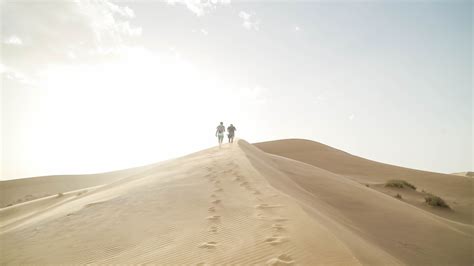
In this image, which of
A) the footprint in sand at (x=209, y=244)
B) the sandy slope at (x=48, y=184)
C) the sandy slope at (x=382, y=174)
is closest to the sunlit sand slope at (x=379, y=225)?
the footprint in sand at (x=209, y=244)

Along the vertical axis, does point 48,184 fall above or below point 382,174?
below

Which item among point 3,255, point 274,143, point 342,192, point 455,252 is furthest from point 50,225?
point 274,143

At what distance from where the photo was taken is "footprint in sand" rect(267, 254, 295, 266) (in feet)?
13.2

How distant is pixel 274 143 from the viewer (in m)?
36.5

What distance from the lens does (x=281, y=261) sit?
405 cm

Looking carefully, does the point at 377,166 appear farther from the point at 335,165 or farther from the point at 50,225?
the point at 50,225

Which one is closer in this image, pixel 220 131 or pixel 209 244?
pixel 209 244

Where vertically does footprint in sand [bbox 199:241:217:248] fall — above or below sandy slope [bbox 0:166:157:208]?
above

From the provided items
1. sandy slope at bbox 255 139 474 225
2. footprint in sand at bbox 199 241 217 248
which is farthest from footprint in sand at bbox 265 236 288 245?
sandy slope at bbox 255 139 474 225

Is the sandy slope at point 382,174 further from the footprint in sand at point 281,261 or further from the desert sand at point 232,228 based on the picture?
the footprint in sand at point 281,261

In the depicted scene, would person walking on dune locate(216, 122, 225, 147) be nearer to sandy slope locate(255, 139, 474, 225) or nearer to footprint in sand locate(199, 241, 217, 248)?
sandy slope locate(255, 139, 474, 225)

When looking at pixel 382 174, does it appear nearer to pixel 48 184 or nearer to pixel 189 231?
pixel 189 231

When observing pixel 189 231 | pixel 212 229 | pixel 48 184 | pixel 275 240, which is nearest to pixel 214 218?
pixel 212 229

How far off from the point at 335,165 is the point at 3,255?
84.1 ft
